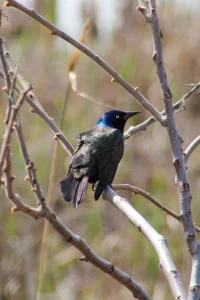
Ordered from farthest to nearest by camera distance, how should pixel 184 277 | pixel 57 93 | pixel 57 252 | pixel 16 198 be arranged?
1. pixel 57 93
2. pixel 57 252
3. pixel 184 277
4. pixel 16 198

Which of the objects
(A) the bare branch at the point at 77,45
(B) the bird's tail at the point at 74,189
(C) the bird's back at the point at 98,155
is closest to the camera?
(A) the bare branch at the point at 77,45

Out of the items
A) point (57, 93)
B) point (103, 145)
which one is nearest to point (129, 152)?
point (57, 93)

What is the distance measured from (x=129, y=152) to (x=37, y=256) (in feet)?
4.35

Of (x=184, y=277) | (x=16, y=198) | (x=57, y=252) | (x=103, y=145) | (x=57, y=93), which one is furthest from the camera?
(x=57, y=93)

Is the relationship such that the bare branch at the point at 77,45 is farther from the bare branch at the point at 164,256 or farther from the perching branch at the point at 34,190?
the perching branch at the point at 34,190

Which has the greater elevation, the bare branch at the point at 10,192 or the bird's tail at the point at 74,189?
the bird's tail at the point at 74,189

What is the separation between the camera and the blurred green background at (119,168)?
6.05m

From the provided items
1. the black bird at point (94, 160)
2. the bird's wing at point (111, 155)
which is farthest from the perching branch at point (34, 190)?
the bird's wing at point (111, 155)

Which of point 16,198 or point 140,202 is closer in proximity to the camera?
point 16,198

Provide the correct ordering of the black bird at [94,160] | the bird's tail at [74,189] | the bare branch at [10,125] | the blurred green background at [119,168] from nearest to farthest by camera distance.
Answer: the bare branch at [10,125], the bird's tail at [74,189], the black bird at [94,160], the blurred green background at [119,168]

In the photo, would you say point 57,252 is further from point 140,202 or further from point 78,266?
point 140,202

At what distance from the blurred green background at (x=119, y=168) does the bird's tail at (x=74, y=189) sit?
81.5 inches

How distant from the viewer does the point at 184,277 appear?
540 cm

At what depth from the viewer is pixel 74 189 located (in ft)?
12.1
